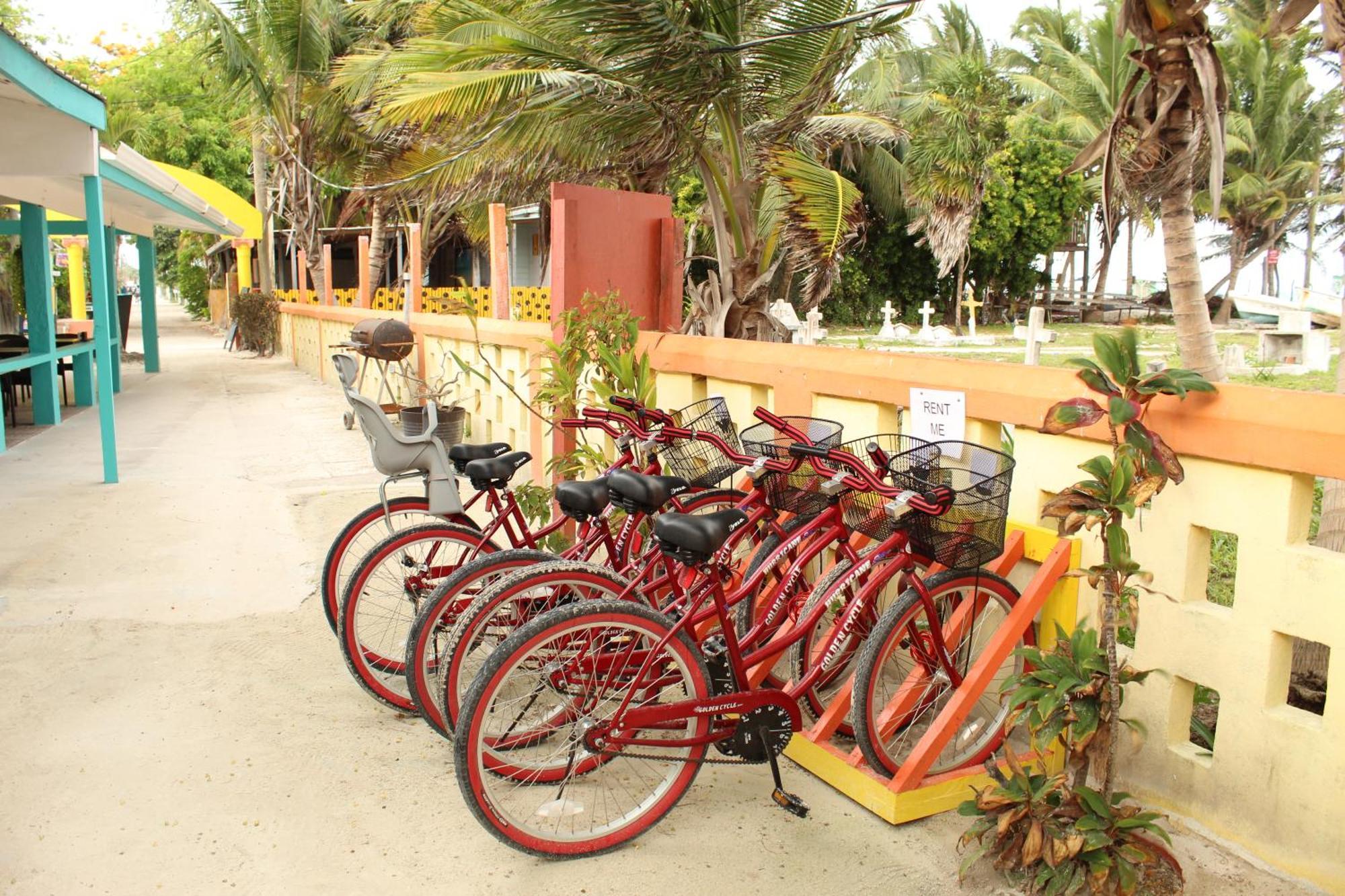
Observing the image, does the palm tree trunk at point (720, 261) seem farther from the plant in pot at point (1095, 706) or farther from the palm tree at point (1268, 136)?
the palm tree at point (1268, 136)

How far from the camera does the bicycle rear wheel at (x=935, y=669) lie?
329 cm

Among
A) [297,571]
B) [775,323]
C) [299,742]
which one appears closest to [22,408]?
[297,571]

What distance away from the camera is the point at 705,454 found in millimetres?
4199

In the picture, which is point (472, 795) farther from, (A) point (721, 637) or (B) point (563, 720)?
(A) point (721, 637)

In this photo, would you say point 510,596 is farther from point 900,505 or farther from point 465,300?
point 465,300

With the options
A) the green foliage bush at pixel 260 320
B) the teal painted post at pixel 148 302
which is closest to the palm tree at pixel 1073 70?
the green foliage bush at pixel 260 320

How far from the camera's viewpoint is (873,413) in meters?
4.13

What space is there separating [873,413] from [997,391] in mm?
597

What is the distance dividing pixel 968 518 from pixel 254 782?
2341mm

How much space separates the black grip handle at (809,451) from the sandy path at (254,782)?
3.44 feet

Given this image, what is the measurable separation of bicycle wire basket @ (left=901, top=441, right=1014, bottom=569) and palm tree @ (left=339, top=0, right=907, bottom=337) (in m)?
3.33

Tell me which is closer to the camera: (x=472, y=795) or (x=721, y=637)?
(x=472, y=795)

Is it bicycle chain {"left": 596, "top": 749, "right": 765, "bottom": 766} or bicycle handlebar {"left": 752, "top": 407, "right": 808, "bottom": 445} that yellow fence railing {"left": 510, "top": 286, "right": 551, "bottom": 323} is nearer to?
bicycle handlebar {"left": 752, "top": 407, "right": 808, "bottom": 445}

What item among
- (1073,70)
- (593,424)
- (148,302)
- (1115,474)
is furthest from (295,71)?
(1073,70)
